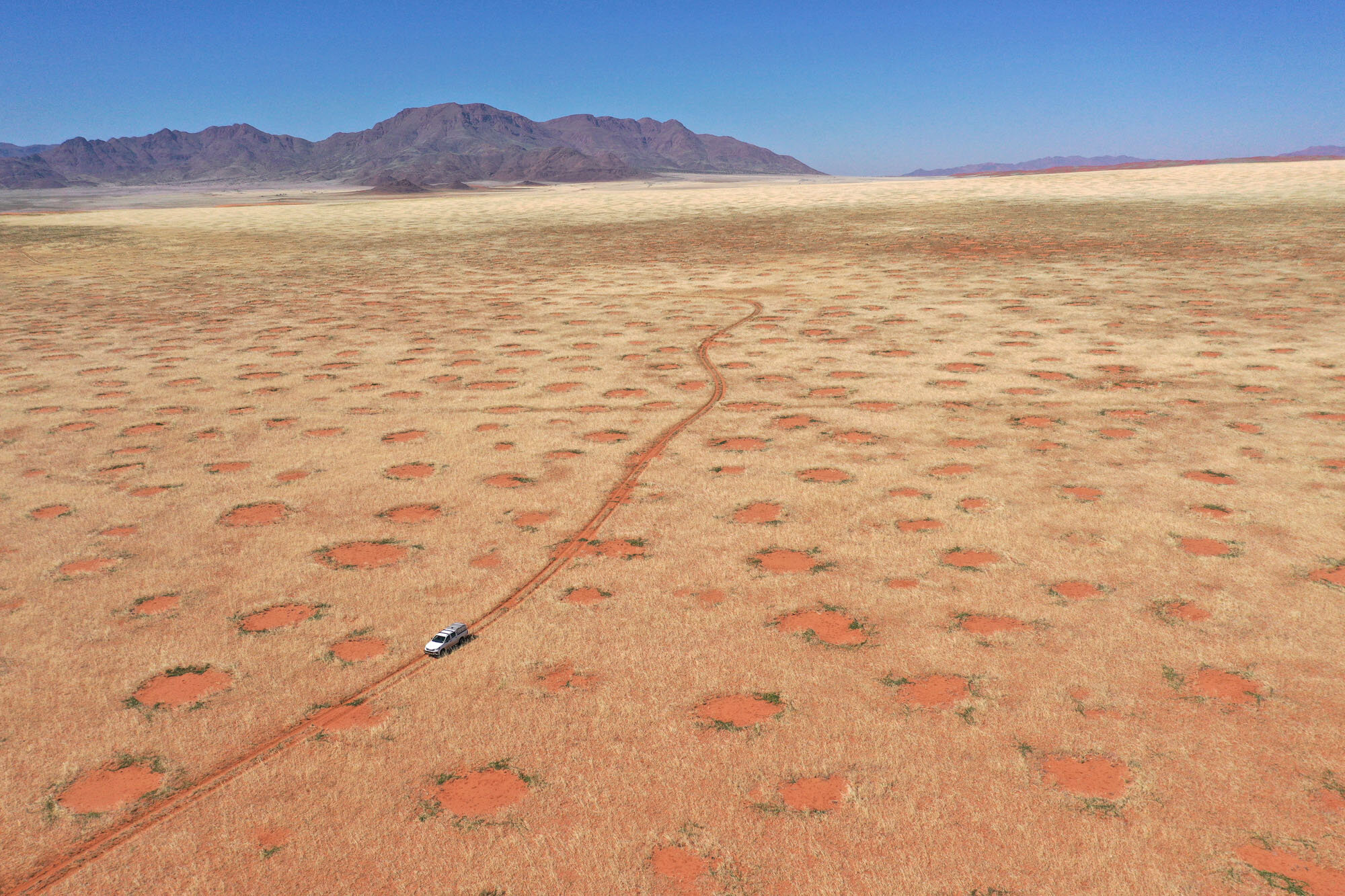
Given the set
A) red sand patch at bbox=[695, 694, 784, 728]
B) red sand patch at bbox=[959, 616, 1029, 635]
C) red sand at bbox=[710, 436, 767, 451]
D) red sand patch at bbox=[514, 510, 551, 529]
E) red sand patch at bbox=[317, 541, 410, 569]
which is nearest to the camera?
red sand patch at bbox=[695, 694, 784, 728]

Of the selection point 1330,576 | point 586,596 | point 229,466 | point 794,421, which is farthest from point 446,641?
point 1330,576

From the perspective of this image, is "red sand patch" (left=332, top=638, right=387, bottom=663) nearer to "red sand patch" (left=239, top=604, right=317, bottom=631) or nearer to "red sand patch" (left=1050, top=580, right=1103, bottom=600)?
"red sand patch" (left=239, top=604, right=317, bottom=631)

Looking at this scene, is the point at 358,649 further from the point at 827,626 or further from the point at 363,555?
the point at 827,626

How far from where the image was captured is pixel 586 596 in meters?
3.25

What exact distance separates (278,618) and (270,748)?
0.80 metres

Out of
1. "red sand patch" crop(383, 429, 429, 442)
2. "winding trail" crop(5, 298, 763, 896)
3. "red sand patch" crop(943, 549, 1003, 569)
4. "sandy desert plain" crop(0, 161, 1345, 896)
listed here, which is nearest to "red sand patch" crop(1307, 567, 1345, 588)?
"sandy desert plain" crop(0, 161, 1345, 896)

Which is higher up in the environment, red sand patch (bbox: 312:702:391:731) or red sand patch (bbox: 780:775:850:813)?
red sand patch (bbox: 312:702:391:731)

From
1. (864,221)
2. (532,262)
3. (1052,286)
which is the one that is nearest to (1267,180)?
(864,221)

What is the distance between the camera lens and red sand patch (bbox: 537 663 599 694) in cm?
269

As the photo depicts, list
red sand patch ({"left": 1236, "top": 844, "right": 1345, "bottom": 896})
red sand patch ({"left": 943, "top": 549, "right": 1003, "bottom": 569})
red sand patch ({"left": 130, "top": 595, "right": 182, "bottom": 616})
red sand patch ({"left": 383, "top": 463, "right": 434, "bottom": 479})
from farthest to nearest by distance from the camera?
1. red sand patch ({"left": 383, "top": 463, "right": 434, "bottom": 479})
2. red sand patch ({"left": 943, "top": 549, "right": 1003, "bottom": 569})
3. red sand patch ({"left": 130, "top": 595, "right": 182, "bottom": 616})
4. red sand patch ({"left": 1236, "top": 844, "right": 1345, "bottom": 896})

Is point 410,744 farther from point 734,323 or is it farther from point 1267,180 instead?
point 1267,180

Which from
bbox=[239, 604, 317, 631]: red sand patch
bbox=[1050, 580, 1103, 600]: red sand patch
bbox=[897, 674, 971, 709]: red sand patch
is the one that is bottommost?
bbox=[897, 674, 971, 709]: red sand patch

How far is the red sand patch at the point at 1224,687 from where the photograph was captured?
2.54 meters

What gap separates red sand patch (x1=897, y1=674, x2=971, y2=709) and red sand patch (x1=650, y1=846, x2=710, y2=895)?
885 mm
